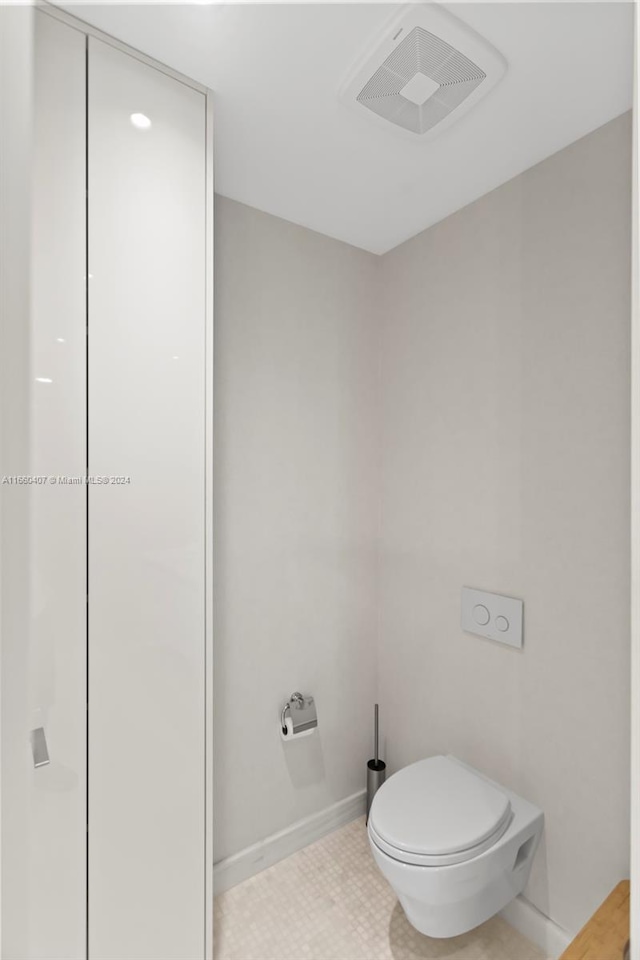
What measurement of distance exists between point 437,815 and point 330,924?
1.77 ft

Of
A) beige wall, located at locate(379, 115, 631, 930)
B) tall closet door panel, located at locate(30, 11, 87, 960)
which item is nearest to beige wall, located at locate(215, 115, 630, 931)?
beige wall, located at locate(379, 115, 631, 930)

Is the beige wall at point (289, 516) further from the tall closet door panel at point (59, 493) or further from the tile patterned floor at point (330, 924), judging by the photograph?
the tall closet door panel at point (59, 493)

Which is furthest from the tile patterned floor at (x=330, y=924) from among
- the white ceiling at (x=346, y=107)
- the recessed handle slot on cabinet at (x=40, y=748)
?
the white ceiling at (x=346, y=107)

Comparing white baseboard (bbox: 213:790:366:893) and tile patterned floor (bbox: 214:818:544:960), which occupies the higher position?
white baseboard (bbox: 213:790:366:893)

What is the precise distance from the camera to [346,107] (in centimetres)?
128

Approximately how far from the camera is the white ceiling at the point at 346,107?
1046mm

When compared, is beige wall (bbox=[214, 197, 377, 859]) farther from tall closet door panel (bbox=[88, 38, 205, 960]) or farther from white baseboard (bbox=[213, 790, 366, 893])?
tall closet door panel (bbox=[88, 38, 205, 960])

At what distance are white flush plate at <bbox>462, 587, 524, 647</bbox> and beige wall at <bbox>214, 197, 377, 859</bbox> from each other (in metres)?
0.48

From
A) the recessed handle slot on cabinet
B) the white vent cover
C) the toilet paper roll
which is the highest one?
the white vent cover

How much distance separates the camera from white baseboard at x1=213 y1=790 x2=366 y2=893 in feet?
5.30

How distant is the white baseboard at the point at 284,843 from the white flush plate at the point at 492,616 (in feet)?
3.02

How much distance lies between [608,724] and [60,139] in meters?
1.94

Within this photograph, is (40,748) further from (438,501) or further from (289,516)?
(438,501)

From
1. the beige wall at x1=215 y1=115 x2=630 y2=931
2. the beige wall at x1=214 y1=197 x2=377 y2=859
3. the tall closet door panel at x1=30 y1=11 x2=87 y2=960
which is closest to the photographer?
the tall closet door panel at x1=30 y1=11 x2=87 y2=960
